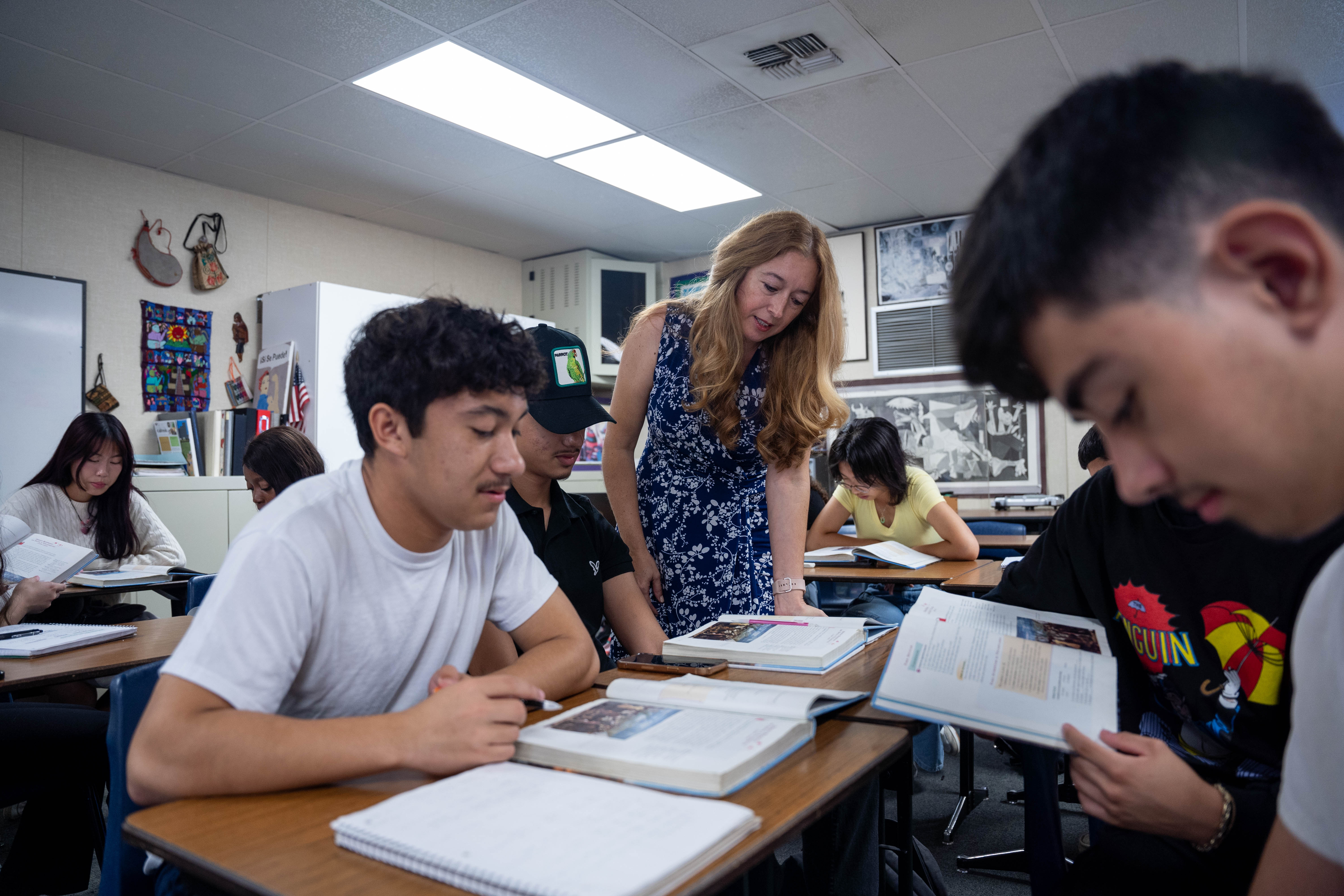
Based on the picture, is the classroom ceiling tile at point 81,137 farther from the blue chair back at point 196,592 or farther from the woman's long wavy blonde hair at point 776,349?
the woman's long wavy blonde hair at point 776,349

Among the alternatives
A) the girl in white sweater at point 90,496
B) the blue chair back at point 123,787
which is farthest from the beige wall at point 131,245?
the blue chair back at point 123,787

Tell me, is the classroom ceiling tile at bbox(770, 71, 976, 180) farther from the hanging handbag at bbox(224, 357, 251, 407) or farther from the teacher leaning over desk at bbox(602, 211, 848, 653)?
the hanging handbag at bbox(224, 357, 251, 407)

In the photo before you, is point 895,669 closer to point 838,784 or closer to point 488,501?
point 838,784

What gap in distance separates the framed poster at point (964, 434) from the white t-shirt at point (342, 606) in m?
4.22

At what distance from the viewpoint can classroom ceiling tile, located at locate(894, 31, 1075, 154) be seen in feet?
10.3

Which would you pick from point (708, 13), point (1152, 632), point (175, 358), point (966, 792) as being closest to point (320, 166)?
point (175, 358)

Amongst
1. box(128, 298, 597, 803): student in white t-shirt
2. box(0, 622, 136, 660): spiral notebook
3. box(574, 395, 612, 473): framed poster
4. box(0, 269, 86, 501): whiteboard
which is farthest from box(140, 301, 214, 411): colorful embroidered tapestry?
box(128, 298, 597, 803): student in white t-shirt

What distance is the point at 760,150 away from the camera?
13.4 feet

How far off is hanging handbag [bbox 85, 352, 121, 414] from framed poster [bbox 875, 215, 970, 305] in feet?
14.5

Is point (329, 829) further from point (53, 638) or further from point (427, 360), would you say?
point (53, 638)

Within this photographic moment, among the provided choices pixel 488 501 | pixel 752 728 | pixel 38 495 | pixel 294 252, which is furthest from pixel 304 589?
pixel 294 252

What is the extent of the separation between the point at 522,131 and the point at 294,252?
6.02 feet

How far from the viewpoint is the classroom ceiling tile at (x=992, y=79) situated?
3.15 meters

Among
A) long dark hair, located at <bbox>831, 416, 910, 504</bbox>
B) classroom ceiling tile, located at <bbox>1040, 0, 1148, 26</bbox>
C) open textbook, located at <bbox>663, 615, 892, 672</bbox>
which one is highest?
classroom ceiling tile, located at <bbox>1040, 0, 1148, 26</bbox>
